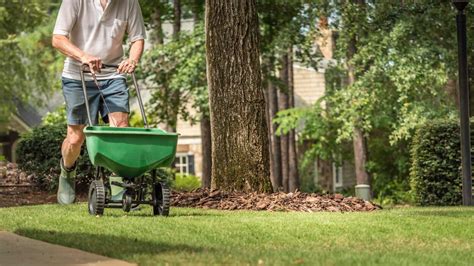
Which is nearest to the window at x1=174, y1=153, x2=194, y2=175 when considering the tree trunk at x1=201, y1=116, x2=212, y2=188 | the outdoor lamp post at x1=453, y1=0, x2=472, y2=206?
the tree trunk at x1=201, y1=116, x2=212, y2=188

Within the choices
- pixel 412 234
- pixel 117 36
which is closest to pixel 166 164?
pixel 117 36

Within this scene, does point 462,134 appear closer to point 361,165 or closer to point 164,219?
point 164,219

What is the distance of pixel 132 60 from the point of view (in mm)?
9500

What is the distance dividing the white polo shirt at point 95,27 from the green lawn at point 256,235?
1398mm

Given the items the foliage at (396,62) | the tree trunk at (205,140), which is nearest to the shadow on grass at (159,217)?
the foliage at (396,62)

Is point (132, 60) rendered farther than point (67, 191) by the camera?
No

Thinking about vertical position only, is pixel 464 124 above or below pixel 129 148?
above

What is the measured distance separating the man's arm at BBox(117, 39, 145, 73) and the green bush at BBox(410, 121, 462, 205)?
7.88 metres

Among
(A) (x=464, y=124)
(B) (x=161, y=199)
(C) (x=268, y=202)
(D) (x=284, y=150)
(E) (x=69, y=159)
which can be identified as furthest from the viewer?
(D) (x=284, y=150)

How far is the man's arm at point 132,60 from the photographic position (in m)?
9.40

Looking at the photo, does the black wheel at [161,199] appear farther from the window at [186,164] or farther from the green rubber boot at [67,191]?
the window at [186,164]

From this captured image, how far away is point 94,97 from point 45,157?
5.54 metres

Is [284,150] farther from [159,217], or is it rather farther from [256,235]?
[256,235]

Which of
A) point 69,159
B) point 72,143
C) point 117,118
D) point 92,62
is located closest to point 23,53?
point 69,159
